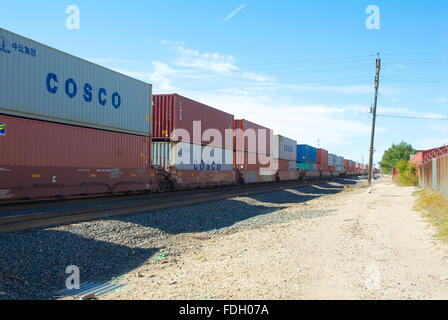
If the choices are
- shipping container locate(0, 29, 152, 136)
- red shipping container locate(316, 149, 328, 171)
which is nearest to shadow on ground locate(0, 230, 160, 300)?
shipping container locate(0, 29, 152, 136)

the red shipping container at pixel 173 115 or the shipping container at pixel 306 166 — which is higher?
the red shipping container at pixel 173 115

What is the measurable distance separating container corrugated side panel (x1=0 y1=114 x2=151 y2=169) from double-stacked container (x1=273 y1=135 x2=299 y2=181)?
20096mm

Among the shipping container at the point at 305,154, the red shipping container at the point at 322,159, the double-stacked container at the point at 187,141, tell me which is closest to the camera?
the double-stacked container at the point at 187,141

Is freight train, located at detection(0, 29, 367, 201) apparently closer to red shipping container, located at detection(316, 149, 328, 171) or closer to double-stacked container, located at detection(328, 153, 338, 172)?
red shipping container, located at detection(316, 149, 328, 171)

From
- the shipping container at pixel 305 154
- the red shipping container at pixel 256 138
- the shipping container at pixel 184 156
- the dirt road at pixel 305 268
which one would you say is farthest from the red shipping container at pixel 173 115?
the shipping container at pixel 305 154

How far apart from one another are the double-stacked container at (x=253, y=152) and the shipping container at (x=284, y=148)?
1.26 m

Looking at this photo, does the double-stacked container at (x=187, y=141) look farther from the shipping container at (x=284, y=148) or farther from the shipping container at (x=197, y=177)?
the shipping container at (x=284, y=148)

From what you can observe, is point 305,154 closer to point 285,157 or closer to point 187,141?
point 285,157

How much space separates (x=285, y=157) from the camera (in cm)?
3700

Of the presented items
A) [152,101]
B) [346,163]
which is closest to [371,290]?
[152,101]

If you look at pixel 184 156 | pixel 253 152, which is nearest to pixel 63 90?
pixel 184 156

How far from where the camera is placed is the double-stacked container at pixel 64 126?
10.6 metres

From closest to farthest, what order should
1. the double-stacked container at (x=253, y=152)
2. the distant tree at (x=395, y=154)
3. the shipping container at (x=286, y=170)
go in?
1. the double-stacked container at (x=253, y=152)
2. the shipping container at (x=286, y=170)
3. the distant tree at (x=395, y=154)
